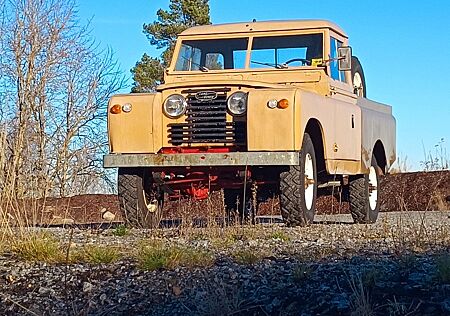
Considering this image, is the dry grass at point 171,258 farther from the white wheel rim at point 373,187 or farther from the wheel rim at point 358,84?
the wheel rim at point 358,84

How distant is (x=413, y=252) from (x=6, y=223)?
3477 millimetres

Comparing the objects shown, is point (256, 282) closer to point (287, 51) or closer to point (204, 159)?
point (204, 159)

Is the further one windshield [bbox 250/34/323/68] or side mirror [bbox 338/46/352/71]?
windshield [bbox 250/34/323/68]

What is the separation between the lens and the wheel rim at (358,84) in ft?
41.3

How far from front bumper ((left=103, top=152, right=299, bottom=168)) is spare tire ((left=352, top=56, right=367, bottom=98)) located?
3.51 m

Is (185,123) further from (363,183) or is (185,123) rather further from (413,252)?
(413,252)

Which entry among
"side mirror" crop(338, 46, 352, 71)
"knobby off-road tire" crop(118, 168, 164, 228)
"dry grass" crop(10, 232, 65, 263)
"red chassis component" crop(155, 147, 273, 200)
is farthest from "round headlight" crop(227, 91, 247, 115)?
"dry grass" crop(10, 232, 65, 263)

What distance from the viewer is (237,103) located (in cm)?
951

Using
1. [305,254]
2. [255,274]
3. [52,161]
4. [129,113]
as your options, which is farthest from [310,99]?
[52,161]

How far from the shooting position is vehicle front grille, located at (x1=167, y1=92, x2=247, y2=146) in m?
9.59

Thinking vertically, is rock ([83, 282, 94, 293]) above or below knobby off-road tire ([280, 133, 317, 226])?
below

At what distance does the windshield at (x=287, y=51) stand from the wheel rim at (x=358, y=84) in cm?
160

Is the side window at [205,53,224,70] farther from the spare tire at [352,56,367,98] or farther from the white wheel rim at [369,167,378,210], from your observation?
the white wheel rim at [369,167,378,210]

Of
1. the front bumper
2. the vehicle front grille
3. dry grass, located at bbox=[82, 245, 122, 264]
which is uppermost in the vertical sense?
the vehicle front grille
